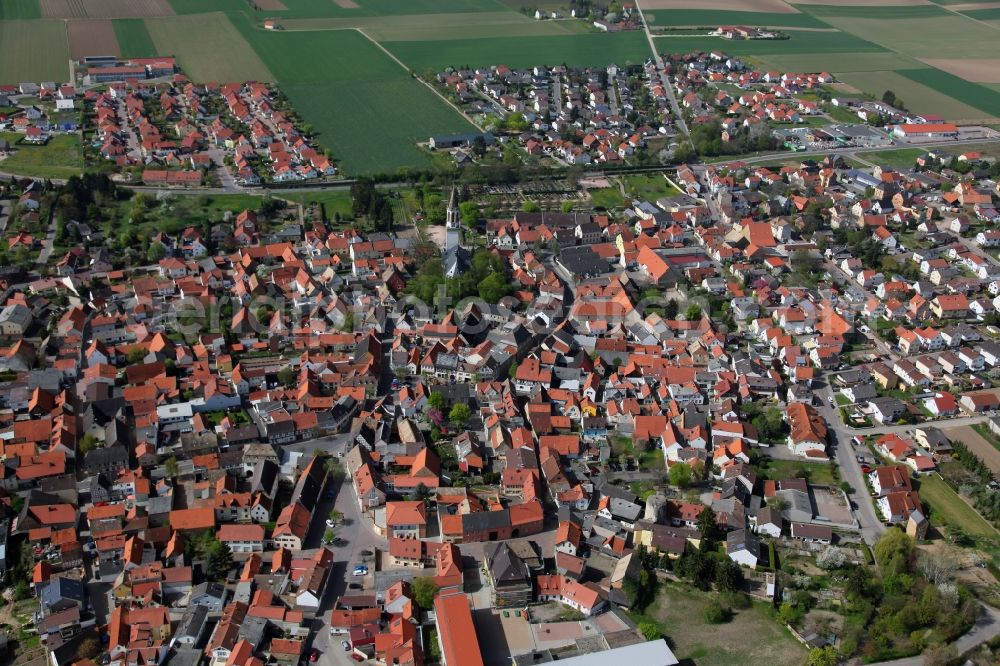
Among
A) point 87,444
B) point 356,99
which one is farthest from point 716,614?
point 356,99

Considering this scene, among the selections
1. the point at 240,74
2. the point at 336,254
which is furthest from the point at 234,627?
the point at 240,74

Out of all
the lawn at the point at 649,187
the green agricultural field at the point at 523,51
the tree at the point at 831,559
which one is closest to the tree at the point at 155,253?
the lawn at the point at 649,187

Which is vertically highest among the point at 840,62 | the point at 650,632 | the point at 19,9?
the point at 19,9

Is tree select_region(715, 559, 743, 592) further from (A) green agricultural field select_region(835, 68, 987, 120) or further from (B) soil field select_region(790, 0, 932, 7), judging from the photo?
(B) soil field select_region(790, 0, 932, 7)

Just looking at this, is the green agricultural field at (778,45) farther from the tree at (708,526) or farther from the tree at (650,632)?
the tree at (650,632)

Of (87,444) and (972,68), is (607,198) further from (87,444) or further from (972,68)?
(972,68)

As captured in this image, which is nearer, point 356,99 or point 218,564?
point 218,564

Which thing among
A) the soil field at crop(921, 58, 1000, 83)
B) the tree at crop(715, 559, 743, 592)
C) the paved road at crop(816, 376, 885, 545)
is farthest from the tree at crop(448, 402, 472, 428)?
the soil field at crop(921, 58, 1000, 83)
